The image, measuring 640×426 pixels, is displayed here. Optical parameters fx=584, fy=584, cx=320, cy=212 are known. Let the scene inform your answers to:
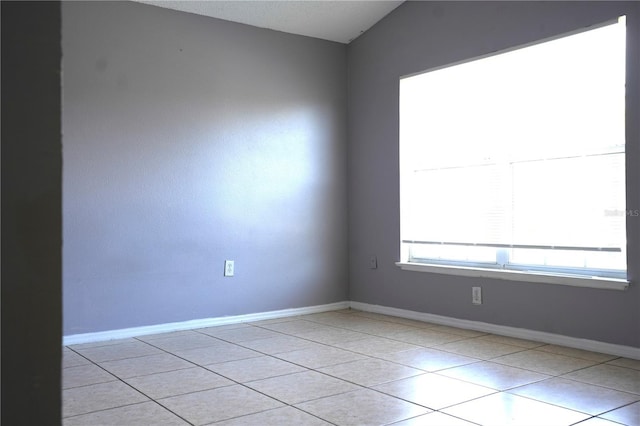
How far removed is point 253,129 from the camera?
4.33 m

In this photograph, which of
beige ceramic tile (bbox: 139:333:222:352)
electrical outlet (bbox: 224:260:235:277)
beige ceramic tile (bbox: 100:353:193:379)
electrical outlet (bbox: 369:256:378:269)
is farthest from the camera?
electrical outlet (bbox: 369:256:378:269)

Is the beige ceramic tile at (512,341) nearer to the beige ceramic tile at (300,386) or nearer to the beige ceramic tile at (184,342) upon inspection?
the beige ceramic tile at (300,386)

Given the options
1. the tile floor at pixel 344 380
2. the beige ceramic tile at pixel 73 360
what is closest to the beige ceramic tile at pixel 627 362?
the tile floor at pixel 344 380

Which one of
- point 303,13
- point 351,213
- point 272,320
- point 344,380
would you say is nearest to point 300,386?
point 344,380

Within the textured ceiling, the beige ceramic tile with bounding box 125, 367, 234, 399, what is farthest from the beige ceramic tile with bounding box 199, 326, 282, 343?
the textured ceiling

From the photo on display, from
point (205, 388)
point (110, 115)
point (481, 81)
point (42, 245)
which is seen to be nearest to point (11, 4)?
point (42, 245)

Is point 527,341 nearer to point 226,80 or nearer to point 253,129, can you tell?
point 253,129

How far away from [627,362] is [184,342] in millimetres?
2460

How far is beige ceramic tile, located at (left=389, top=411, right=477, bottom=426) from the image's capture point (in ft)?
6.84

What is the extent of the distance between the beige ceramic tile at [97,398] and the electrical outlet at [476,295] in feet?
7.31

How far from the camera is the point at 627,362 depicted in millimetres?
2936

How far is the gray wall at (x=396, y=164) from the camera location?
3.04 metres

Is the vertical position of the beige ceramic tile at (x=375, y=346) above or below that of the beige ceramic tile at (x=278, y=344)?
above

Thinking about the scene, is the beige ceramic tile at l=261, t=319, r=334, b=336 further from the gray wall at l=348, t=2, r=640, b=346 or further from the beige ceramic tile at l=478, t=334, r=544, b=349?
the beige ceramic tile at l=478, t=334, r=544, b=349
